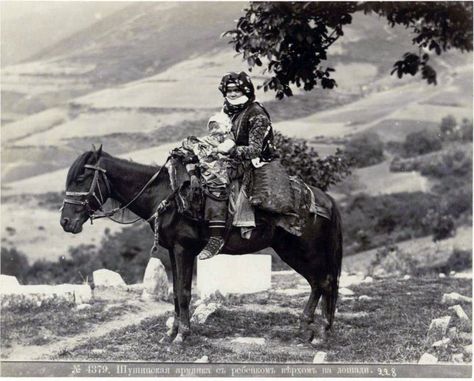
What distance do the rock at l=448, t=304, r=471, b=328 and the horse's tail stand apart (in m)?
1.59

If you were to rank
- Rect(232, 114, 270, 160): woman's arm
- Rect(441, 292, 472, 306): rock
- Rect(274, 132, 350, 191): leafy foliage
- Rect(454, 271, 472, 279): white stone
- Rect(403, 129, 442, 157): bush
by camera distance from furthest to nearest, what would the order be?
Rect(403, 129, 442, 157): bush
Rect(454, 271, 472, 279): white stone
Rect(274, 132, 350, 191): leafy foliage
Rect(441, 292, 472, 306): rock
Rect(232, 114, 270, 160): woman's arm

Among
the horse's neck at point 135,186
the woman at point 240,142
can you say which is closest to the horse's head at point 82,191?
the horse's neck at point 135,186

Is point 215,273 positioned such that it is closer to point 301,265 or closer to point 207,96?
point 301,265

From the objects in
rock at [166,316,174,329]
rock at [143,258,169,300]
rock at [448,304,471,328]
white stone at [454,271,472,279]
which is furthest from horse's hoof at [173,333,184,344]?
white stone at [454,271,472,279]

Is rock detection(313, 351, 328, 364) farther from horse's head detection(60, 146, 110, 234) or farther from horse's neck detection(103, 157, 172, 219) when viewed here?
horse's head detection(60, 146, 110, 234)

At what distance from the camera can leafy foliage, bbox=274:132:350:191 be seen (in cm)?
1000

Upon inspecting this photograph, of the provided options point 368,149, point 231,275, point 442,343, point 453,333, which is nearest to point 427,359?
point 442,343

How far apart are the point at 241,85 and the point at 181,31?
13.7 feet

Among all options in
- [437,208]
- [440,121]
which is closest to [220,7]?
[440,121]

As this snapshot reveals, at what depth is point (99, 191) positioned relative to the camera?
271 inches

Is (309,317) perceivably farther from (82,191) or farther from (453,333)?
(82,191)

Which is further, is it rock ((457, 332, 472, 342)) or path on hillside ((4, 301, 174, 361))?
rock ((457, 332, 472, 342))

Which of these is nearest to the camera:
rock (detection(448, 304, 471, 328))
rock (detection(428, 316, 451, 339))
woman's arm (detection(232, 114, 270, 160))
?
woman's arm (detection(232, 114, 270, 160))

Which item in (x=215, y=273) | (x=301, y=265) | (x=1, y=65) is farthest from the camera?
(x=1, y=65)
